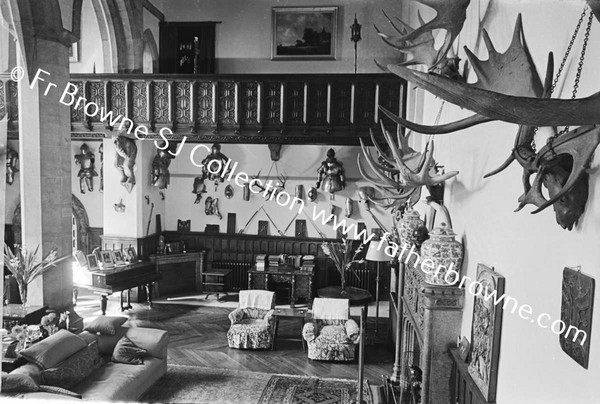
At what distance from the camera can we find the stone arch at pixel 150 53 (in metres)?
9.66

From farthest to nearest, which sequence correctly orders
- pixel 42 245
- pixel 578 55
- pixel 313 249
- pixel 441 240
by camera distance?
1. pixel 313 249
2. pixel 42 245
3. pixel 441 240
4. pixel 578 55

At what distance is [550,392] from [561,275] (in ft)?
1.81

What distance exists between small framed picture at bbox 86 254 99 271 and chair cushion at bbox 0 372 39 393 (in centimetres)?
429

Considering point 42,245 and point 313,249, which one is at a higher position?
point 42,245

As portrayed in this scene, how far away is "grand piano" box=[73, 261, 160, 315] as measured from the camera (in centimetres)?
795

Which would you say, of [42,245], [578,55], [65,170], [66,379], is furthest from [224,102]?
[578,55]

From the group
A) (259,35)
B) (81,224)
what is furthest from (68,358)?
(259,35)

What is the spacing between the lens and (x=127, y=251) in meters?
9.20

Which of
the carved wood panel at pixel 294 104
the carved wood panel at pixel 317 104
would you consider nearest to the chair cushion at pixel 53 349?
the carved wood panel at pixel 294 104

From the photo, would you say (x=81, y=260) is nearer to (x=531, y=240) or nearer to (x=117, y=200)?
(x=117, y=200)

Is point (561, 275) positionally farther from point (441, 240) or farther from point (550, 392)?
point (441, 240)

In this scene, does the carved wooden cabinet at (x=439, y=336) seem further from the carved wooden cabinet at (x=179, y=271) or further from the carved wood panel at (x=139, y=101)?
the carved wooden cabinet at (x=179, y=271)

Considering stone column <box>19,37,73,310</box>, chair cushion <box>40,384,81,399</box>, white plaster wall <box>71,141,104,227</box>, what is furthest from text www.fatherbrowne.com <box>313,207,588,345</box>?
white plaster wall <box>71,141,104,227</box>

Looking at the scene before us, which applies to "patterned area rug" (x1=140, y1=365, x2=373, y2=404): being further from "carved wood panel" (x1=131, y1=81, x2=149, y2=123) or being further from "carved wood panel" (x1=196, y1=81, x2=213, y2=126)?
"carved wood panel" (x1=131, y1=81, x2=149, y2=123)
